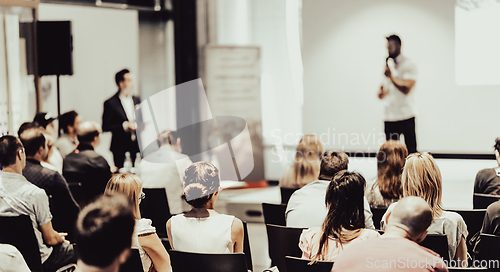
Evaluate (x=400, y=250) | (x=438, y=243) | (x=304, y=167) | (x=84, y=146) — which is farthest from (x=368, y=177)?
(x=400, y=250)

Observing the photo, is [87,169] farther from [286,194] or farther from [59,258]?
[286,194]

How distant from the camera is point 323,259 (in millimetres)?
2346

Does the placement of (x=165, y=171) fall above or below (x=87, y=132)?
below

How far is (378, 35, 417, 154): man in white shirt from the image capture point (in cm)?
646

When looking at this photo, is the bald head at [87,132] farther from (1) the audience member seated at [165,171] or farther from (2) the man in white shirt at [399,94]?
(2) the man in white shirt at [399,94]

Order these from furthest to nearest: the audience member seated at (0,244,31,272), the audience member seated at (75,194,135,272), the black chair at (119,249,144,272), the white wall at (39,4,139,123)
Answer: the white wall at (39,4,139,123) < the black chair at (119,249,144,272) < the audience member seated at (0,244,31,272) < the audience member seated at (75,194,135,272)

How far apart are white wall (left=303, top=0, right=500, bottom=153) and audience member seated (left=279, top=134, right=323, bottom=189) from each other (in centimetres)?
310

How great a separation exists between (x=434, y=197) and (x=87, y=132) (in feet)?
10.4

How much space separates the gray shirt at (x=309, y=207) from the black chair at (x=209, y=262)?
2.76ft

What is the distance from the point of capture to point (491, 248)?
253 centimetres

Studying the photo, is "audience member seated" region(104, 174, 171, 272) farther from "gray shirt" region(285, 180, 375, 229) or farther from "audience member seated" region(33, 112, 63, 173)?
"audience member seated" region(33, 112, 63, 173)

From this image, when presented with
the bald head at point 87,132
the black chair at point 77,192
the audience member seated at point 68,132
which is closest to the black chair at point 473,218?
the black chair at point 77,192

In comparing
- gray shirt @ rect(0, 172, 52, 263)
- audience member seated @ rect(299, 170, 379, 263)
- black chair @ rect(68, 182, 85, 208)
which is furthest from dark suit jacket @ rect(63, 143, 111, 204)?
audience member seated @ rect(299, 170, 379, 263)

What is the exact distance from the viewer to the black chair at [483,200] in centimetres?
343
